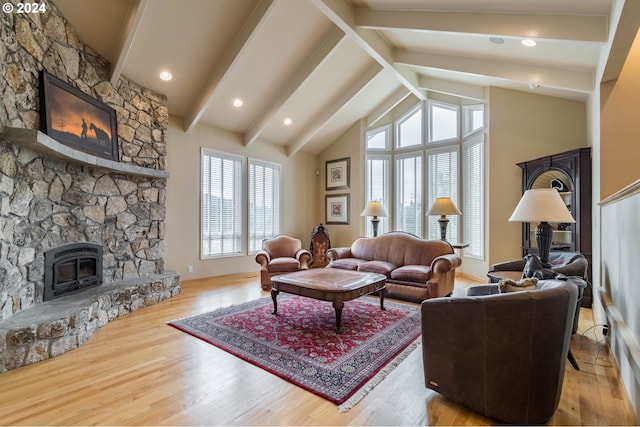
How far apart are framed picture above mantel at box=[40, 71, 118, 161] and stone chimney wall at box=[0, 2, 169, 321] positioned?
11 cm

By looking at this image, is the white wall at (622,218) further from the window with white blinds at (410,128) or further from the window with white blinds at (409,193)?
the window with white blinds at (410,128)

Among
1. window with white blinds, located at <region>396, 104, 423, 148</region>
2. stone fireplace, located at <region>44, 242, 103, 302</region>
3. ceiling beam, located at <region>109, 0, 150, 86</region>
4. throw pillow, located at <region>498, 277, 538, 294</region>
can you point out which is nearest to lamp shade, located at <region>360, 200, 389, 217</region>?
window with white blinds, located at <region>396, 104, 423, 148</region>

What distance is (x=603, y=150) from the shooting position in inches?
126

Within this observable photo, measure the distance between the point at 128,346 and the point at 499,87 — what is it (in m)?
6.48

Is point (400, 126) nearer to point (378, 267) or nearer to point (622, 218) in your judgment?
point (378, 267)

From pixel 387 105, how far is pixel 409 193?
6.81ft

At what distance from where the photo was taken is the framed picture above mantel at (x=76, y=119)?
3.37 metres

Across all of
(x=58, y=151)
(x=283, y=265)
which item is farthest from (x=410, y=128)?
(x=58, y=151)

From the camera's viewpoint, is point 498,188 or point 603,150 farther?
point 498,188

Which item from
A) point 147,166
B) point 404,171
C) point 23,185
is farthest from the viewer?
point 404,171

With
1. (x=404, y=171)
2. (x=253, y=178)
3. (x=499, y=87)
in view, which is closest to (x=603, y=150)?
(x=499, y=87)

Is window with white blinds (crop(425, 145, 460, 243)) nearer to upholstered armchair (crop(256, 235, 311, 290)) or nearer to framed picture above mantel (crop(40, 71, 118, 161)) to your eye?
upholstered armchair (crop(256, 235, 311, 290))

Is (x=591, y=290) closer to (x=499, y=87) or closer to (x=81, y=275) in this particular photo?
(x=499, y=87)

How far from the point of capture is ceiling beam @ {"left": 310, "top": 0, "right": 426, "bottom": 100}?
3861 millimetres
